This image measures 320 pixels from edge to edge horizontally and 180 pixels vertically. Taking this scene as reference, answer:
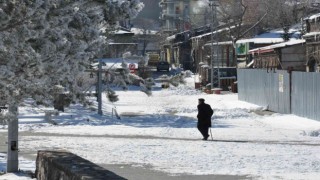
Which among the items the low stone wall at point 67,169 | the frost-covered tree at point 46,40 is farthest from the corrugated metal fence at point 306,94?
the frost-covered tree at point 46,40

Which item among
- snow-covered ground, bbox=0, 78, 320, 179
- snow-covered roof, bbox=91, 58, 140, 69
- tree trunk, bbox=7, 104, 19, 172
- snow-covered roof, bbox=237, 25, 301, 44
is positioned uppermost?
snow-covered roof, bbox=237, 25, 301, 44

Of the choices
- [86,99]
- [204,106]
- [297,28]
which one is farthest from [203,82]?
[86,99]

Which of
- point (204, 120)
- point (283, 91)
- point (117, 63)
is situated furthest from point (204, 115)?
point (283, 91)

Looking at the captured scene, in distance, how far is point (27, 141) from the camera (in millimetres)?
23703

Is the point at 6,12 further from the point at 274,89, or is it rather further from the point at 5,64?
the point at 274,89

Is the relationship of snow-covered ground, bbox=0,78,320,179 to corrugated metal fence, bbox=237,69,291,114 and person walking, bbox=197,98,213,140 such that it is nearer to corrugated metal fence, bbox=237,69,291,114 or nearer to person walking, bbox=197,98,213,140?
person walking, bbox=197,98,213,140

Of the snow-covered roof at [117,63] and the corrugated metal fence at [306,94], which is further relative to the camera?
the corrugated metal fence at [306,94]

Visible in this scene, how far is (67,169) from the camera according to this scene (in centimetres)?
991

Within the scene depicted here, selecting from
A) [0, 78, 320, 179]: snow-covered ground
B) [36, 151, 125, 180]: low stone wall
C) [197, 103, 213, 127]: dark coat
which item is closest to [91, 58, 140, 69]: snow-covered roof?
[0, 78, 320, 179]: snow-covered ground

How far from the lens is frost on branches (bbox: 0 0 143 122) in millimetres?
9039

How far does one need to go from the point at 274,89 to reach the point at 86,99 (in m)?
26.9

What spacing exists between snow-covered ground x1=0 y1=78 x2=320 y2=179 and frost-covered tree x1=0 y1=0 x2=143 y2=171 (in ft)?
3.28

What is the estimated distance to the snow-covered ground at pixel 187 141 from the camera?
16.8m

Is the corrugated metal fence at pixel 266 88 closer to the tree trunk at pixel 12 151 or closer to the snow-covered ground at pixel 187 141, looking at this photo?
the snow-covered ground at pixel 187 141
